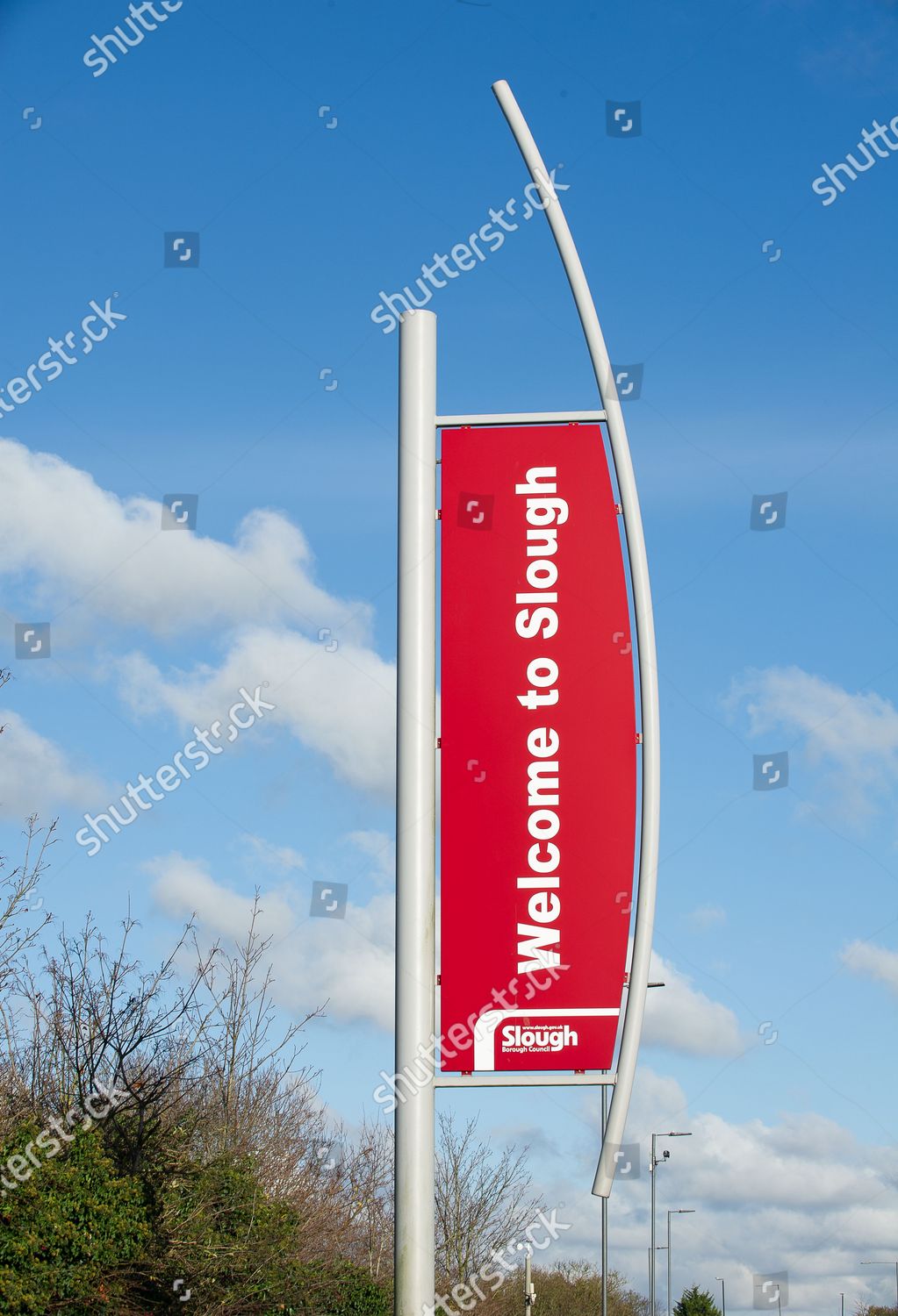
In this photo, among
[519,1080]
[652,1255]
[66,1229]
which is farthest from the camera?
[652,1255]

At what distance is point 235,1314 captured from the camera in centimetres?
1738

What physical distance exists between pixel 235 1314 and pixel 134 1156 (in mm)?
3298

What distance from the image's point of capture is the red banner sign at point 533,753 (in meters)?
7.15

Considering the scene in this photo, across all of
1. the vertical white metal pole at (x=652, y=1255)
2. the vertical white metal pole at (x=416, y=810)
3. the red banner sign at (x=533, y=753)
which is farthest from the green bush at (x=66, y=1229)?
the vertical white metal pole at (x=652, y=1255)

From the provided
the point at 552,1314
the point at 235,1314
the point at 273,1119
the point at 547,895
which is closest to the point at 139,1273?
the point at 235,1314

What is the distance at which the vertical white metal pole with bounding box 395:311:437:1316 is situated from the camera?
6980 millimetres

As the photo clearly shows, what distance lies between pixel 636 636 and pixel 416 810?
153 cm

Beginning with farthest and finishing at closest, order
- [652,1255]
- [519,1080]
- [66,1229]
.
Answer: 1. [652,1255]
2. [66,1229]
3. [519,1080]

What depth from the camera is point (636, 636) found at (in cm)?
764

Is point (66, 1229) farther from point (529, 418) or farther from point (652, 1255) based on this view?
point (652, 1255)

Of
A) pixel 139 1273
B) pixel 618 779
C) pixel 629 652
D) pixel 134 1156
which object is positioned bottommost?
pixel 139 1273

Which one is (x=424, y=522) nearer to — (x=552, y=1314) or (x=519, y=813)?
(x=519, y=813)

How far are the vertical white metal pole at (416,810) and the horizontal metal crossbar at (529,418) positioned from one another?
16 centimetres

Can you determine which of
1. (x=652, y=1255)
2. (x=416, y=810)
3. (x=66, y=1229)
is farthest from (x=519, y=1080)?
(x=652, y=1255)
